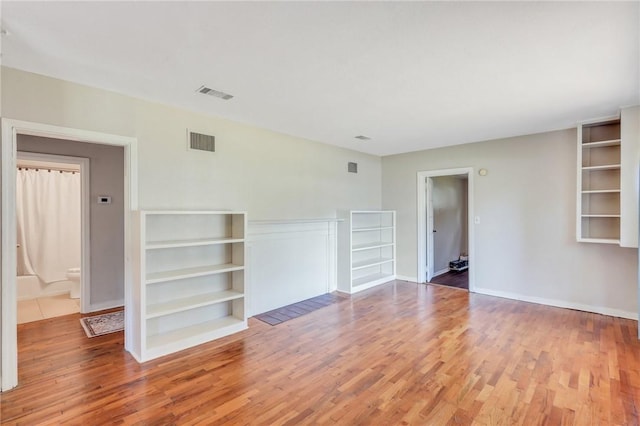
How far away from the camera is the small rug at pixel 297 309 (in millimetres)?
3854

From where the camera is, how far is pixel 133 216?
288 centimetres

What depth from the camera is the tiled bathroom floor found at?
3961 mm

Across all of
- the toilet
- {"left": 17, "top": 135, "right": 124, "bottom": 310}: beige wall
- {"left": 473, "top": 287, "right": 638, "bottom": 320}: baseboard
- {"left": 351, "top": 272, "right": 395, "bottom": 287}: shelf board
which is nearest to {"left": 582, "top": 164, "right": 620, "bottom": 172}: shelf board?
{"left": 473, "top": 287, "right": 638, "bottom": 320}: baseboard

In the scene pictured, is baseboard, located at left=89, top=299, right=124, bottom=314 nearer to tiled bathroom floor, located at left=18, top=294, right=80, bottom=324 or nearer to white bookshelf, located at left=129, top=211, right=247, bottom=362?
tiled bathroom floor, located at left=18, top=294, right=80, bottom=324

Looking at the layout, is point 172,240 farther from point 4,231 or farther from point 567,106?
point 567,106

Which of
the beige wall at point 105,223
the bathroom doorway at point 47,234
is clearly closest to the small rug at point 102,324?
the beige wall at point 105,223

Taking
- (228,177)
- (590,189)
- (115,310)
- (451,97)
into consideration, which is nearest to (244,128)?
(228,177)

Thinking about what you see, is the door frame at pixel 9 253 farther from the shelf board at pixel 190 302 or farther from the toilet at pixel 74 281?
the toilet at pixel 74 281

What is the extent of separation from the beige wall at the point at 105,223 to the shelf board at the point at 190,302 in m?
1.90

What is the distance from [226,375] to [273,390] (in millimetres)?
471

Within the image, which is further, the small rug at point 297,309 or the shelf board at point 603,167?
the small rug at point 297,309

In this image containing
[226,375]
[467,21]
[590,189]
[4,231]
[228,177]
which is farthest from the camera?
[590,189]

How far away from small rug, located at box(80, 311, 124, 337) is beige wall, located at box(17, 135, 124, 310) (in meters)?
0.42

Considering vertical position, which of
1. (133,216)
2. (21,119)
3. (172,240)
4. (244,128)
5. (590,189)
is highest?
(244,128)
